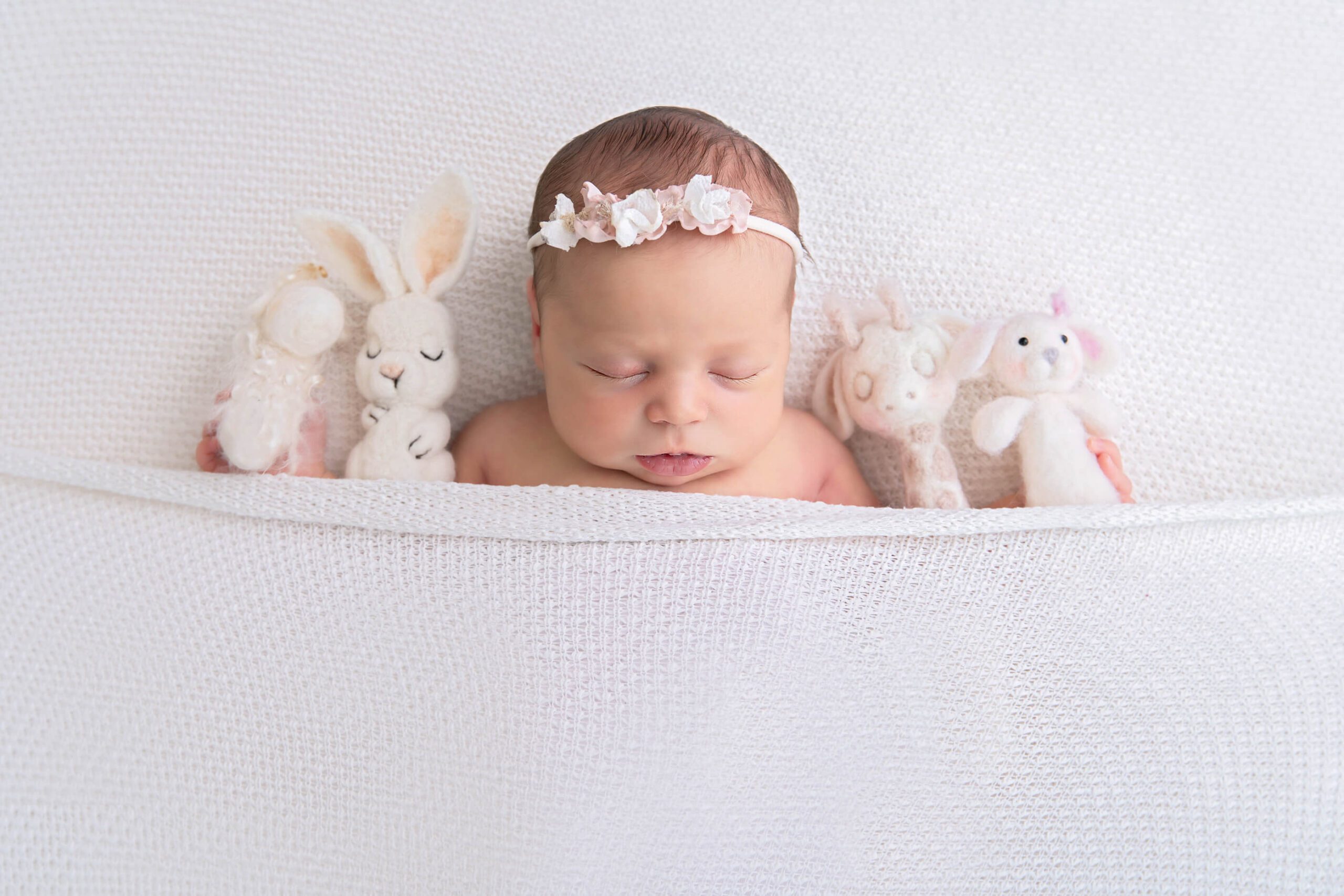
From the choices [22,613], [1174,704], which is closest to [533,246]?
[22,613]

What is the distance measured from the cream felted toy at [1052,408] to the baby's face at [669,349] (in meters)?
0.28

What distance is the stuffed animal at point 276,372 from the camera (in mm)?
1074

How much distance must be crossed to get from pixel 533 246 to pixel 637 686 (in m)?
0.55

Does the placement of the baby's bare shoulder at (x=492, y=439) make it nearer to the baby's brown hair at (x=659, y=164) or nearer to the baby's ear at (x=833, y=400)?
the baby's brown hair at (x=659, y=164)

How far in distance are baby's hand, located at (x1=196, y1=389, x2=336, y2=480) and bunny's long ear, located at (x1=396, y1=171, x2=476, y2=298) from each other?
0.70 feet

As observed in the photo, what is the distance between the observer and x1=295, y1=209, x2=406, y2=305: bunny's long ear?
116 cm

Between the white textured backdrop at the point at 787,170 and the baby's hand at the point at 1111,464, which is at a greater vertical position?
the white textured backdrop at the point at 787,170

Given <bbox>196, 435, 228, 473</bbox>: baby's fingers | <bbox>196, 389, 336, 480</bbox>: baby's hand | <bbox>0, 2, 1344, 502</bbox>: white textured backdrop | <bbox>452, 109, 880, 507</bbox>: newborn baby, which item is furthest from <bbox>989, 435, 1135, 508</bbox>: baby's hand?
<bbox>196, 435, 228, 473</bbox>: baby's fingers

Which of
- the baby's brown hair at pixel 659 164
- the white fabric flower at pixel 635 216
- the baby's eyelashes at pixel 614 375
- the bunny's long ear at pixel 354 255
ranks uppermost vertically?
the baby's brown hair at pixel 659 164

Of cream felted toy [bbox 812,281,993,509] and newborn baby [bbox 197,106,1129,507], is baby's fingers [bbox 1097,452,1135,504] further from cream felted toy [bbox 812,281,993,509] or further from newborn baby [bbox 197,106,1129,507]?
cream felted toy [bbox 812,281,993,509]

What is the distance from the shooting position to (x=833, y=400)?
1322mm

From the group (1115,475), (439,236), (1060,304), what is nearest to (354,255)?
(439,236)

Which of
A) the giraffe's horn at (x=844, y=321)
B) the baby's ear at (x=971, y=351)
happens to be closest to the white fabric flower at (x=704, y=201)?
the giraffe's horn at (x=844, y=321)

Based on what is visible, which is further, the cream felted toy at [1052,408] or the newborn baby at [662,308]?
the cream felted toy at [1052,408]
